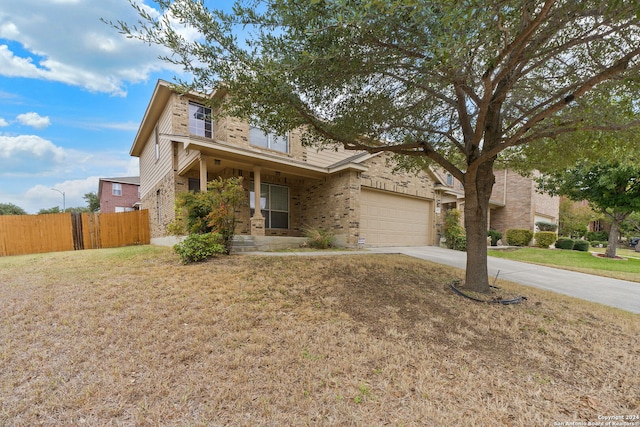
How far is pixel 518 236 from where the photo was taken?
55.5 ft

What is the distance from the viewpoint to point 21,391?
7.38 ft

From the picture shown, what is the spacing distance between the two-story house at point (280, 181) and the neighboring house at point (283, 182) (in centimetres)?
4

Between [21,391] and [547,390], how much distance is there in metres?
4.53

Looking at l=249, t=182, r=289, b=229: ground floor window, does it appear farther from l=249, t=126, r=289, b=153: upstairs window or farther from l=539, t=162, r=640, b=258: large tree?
l=539, t=162, r=640, b=258: large tree

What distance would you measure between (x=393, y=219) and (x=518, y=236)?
10218mm

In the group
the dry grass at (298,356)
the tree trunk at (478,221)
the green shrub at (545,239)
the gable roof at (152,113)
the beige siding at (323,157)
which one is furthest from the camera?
the green shrub at (545,239)

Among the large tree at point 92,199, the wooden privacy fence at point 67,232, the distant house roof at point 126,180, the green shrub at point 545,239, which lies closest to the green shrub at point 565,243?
the green shrub at point 545,239

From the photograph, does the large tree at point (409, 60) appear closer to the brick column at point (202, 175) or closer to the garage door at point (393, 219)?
the brick column at point (202, 175)

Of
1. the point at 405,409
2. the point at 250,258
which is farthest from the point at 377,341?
the point at 250,258

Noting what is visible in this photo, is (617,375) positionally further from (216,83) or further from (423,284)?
(216,83)

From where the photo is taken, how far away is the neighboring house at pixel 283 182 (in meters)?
9.77

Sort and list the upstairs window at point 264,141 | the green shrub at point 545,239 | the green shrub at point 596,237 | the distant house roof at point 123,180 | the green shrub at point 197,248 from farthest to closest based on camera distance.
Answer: the distant house roof at point 123,180 → the green shrub at point 596,237 → the green shrub at point 545,239 → the upstairs window at point 264,141 → the green shrub at point 197,248

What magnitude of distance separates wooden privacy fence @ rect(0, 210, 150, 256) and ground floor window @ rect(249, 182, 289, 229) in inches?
274

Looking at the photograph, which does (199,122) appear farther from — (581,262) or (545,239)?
(545,239)
